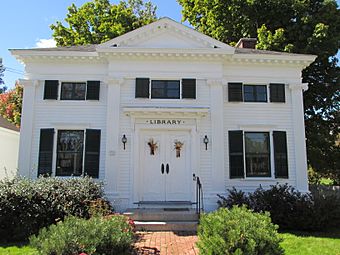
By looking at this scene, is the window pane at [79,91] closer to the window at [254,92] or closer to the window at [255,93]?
the window at [254,92]

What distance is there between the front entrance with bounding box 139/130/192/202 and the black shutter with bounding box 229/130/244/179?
61.1 inches

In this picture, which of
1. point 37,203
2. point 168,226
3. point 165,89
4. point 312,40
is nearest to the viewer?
point 37,203

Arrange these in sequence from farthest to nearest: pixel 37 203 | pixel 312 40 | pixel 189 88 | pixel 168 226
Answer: pixel 312 40 < pixel 189 88 < pixel 168 226 < pixel 37 203

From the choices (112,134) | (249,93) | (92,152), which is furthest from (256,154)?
(92,152)

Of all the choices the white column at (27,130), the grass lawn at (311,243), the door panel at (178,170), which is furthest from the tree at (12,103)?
the grass lawn at (311,243)

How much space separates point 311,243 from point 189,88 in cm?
649

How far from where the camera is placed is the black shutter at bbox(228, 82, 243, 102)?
1198 centimetres

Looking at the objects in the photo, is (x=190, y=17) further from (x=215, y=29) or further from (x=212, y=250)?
(x=212, y=250)

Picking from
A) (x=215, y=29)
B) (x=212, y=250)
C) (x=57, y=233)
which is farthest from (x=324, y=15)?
(x=57, y=233)

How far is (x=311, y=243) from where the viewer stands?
26.3 ft

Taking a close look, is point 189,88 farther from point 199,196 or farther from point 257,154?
point 199,196

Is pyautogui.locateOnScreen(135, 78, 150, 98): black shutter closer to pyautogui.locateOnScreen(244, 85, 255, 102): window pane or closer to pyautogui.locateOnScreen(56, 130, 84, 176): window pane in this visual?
pyautogui.locateOnScreen(56, 130, 84, 176): window pane

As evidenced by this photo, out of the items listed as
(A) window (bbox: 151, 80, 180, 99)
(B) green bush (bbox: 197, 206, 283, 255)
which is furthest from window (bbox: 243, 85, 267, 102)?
(B) green bush (bbox: 197, 206, 283, 255)

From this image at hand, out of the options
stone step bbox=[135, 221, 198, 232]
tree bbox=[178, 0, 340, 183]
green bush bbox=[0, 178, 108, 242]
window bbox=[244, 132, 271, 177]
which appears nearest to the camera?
green bush bbox=[0, 178, 108, 242]
